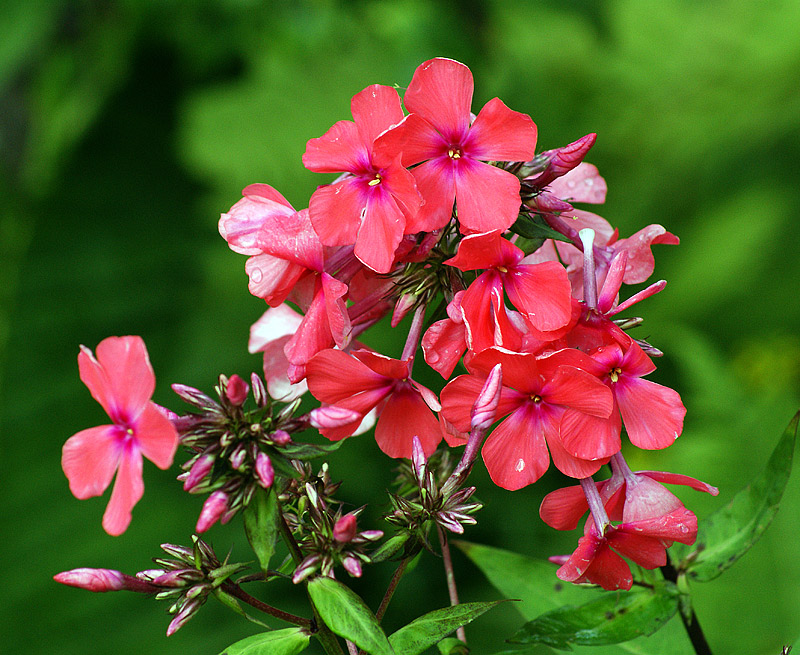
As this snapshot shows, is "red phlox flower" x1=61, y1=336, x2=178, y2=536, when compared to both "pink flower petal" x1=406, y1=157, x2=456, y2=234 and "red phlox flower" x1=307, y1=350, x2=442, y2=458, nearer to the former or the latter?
"red phlox flower" x1=307, y1=350, x2=442, y2=458

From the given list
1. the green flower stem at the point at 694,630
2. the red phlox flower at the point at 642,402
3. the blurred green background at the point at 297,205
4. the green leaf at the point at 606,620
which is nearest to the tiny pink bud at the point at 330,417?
the red phlox flower at the point at 642,402

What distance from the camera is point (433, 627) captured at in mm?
950

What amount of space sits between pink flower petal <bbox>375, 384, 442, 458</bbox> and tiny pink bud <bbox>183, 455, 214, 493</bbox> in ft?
0.83

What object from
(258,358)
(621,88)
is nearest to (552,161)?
(258,358)

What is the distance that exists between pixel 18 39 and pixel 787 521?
3719mm

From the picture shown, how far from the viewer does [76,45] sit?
407cm

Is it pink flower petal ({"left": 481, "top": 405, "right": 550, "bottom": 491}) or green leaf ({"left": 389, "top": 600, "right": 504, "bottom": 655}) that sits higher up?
pink flower petal ({"left": 481, "top": 405, "right": 550, "bottom": 491})

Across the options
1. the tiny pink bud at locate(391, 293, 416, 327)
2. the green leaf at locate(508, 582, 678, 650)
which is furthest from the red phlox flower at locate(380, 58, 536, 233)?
the green leaf at locate(508, 582, 678, 650)

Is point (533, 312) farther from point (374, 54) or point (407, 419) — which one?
point (374, 54)

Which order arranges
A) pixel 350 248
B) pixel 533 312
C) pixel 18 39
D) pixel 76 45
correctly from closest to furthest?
pixel 533 312, pixel 350 248, pixel 18 39, pixel 76 45

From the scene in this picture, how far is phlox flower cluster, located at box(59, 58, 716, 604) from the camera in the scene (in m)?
0.89

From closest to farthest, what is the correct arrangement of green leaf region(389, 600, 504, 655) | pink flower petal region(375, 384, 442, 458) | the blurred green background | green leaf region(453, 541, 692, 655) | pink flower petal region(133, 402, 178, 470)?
pink flower petal region(133, 402, 178, 470) < green leaf region(389, 600, 504, 655) < pink flower petal region(375, 384, 442, 458) < green leaf region(453, 541, 692, 655) < the blurred green background

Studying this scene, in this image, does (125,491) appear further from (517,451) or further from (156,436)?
(517,451)

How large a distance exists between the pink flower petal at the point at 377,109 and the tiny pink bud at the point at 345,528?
1.51ft
